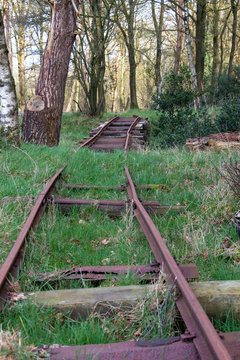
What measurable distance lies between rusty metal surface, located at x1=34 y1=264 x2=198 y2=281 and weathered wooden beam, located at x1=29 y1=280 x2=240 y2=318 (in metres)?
0.20

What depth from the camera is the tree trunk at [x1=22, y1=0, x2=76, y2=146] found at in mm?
9039

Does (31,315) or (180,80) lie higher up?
(180,80)

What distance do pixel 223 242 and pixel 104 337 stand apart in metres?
1.84

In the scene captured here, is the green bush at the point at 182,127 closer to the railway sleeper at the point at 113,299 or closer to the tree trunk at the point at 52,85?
the tree trunk at the point at 52,85

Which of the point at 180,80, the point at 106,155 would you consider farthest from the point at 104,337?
the point at 180,80

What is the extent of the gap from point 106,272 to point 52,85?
7.62 meters

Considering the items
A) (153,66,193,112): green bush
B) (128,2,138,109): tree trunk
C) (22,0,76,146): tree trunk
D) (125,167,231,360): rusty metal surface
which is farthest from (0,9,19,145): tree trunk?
(128,2,138,109): tree trunk

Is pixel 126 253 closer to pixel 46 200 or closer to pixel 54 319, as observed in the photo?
pixel 54 319

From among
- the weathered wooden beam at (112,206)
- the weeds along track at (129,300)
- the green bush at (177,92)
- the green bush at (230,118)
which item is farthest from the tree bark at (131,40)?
the weeds along track at (129,300)

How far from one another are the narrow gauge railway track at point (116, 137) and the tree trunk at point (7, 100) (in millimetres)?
1731

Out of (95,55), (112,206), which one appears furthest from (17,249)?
(95,55)

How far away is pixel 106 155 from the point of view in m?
7.45

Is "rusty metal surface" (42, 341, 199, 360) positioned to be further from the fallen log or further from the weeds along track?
the fallen log

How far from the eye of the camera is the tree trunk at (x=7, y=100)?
24.1ft
